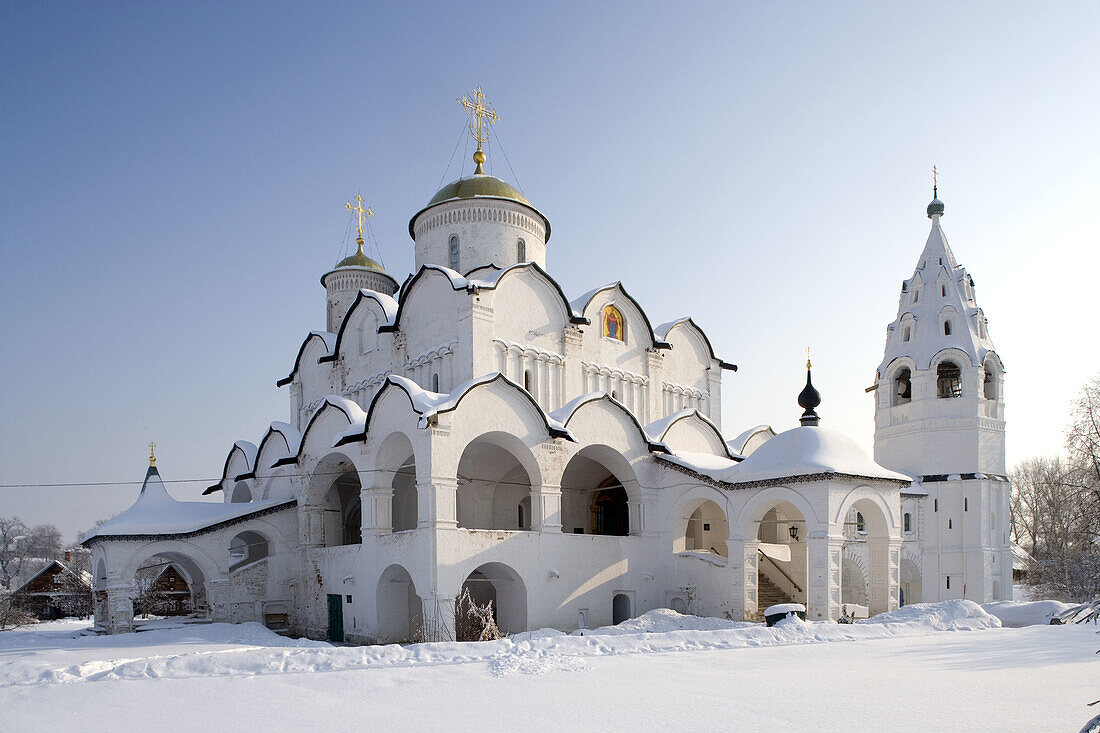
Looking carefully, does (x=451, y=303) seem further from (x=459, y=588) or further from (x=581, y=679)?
(x=581, y=679)

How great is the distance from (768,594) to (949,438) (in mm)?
9431

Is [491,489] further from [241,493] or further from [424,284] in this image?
[241,493]

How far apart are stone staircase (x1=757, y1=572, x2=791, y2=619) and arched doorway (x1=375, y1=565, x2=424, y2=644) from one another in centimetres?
752

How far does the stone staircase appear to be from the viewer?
18.0 meters

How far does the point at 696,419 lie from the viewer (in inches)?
795

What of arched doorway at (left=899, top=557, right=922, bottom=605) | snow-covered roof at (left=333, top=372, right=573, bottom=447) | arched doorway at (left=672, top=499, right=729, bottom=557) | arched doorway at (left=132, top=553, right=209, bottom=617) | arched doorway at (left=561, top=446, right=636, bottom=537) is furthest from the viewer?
arched doorway at (left=132, top=553, right=209, bottom=617)

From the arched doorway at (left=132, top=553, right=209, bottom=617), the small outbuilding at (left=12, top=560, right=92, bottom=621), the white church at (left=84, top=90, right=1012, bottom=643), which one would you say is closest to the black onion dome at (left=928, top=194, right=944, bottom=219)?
the white church at (left=84, top=90, right=1012, bottom=643)

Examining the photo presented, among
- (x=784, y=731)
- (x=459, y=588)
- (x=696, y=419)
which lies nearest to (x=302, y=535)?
(x=459, y=588)

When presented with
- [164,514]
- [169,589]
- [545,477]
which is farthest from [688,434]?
[169,589]

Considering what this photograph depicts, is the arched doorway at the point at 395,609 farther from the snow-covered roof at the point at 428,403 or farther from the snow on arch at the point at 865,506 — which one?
the snow on arch at the point at 865,506

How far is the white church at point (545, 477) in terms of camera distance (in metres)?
16.0

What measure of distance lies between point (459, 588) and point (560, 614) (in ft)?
8.37

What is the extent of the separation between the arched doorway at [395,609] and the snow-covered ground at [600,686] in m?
6.50

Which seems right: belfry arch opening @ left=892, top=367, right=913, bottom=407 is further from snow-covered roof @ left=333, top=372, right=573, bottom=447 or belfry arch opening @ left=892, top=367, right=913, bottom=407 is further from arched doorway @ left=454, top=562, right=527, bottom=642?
arched doorway @ left=454, top=562, right=527, bottom=642
